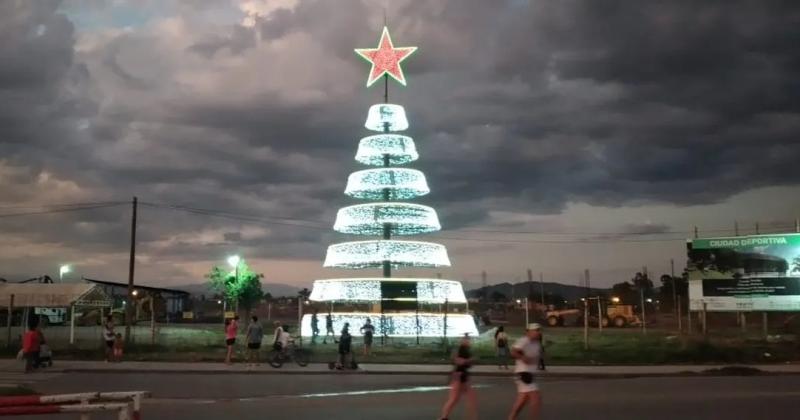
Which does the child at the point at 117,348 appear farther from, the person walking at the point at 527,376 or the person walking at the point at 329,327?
the person walking at the point at 527,376

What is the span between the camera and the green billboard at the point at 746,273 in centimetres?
3850

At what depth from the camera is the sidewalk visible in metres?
24.8

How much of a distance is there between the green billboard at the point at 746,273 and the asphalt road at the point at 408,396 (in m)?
16.2

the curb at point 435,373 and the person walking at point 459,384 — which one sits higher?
the person walking at point 459,384

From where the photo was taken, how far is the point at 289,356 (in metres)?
27.6

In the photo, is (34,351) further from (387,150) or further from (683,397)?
(387,150)

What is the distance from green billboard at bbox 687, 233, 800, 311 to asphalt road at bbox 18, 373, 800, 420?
16.2 m

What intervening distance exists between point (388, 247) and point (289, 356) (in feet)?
54.4

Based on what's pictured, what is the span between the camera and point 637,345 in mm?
36344

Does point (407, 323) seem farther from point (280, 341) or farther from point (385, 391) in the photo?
point (385, 391)

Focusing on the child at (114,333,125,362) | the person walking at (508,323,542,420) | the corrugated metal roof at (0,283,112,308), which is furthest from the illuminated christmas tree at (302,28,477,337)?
the person walking at (508,323,542,420)

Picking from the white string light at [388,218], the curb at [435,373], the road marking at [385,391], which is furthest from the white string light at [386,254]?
the road marking at [385,391]

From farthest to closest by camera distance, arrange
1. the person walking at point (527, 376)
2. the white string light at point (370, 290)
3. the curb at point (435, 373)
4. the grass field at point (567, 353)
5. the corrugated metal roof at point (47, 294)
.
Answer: the white string light at point (370, 290)
the corrugated metal roof at point (47, 294)
the grass field at point (567, 353)
the curb at point (435, 373)
the person walking at point (527, 376)

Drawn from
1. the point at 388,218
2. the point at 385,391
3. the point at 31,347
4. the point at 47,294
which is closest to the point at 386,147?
the point at 388,218
